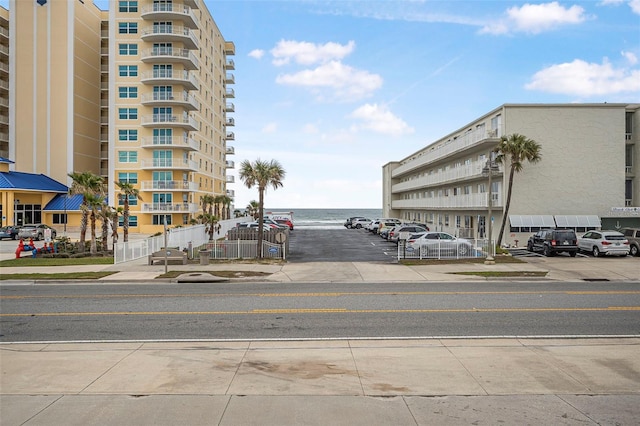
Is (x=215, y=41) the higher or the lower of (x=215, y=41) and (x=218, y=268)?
the higher

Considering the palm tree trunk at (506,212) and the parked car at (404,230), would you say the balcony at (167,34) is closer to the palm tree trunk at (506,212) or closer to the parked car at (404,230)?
the parked car at (404,230)

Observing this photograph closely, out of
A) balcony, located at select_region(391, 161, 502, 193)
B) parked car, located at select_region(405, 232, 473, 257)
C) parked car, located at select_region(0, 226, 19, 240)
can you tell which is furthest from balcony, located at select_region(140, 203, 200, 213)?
parked car, located at select_region(405, 232, 473, 257)

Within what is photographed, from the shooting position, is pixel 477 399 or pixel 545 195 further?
pixel 545 195

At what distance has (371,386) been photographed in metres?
7.50

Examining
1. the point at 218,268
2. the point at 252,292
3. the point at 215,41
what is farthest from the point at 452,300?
the point at 215,41

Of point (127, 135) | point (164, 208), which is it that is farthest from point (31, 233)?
point (127, 135)

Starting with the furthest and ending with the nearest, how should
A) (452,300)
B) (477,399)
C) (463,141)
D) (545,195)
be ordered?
(463,141) < (545,195) < (452,300) < (477,399)

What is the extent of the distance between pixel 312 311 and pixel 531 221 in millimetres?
26378

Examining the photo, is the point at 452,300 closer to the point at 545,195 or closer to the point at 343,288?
the point at 343,288

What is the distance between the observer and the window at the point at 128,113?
184 feet

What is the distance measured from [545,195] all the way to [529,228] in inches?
108

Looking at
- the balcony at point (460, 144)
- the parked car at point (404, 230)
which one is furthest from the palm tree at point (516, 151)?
the parked car at point (404, 230)

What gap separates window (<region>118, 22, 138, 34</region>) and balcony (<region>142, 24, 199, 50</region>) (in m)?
2.00

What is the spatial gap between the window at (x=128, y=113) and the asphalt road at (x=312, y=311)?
41418 mm
